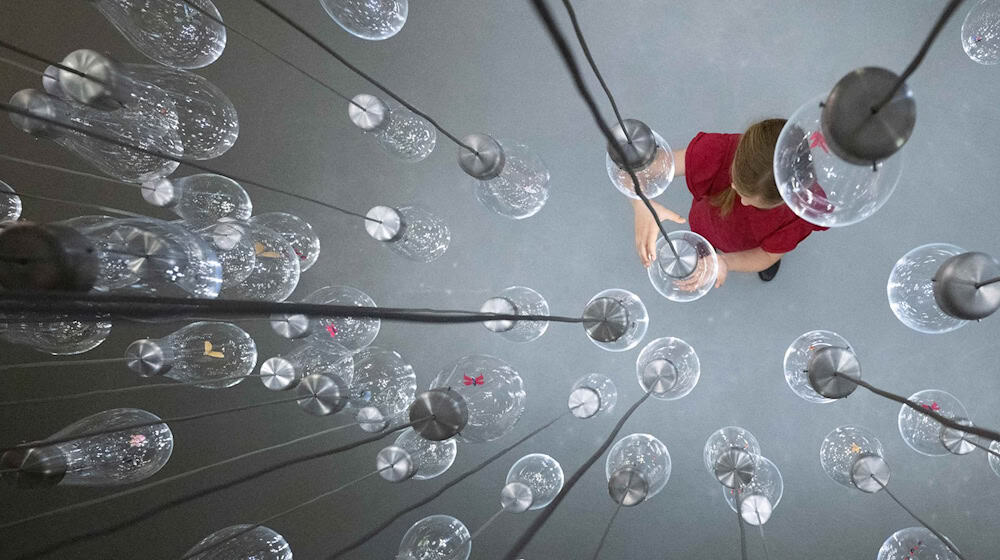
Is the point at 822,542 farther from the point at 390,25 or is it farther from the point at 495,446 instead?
the point at 390,25

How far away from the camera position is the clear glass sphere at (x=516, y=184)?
1.84 metres

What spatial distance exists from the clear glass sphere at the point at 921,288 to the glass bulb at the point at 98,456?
2165 millimetres

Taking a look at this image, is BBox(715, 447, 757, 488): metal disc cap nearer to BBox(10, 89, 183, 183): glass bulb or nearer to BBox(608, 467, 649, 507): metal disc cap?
BBox(608, 467, 649, 507): metal disc cap

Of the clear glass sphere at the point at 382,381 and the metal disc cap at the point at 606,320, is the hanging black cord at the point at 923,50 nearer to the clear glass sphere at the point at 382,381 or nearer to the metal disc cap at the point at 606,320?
the metal disc cap at the point at 606,320

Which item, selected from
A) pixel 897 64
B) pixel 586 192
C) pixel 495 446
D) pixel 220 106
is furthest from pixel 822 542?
pixel 220 106

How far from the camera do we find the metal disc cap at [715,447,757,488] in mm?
2127

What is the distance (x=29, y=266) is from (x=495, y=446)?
10.4 feet

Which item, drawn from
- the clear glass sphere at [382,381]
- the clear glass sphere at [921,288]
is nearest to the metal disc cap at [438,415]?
the clear glass sphere at [382,381]

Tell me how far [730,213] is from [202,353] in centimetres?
194

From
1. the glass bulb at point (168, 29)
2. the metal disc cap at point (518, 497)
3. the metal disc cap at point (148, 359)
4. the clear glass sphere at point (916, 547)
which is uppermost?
the clear glass sphere at point (916, 547)

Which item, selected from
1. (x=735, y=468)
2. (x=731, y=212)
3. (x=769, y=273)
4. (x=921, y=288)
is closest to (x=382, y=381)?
(x=735, y=468)

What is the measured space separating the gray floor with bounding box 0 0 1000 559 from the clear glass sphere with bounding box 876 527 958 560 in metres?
1.49

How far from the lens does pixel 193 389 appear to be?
13.1 feet

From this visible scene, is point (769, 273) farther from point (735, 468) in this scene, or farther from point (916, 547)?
point (916, 547)
